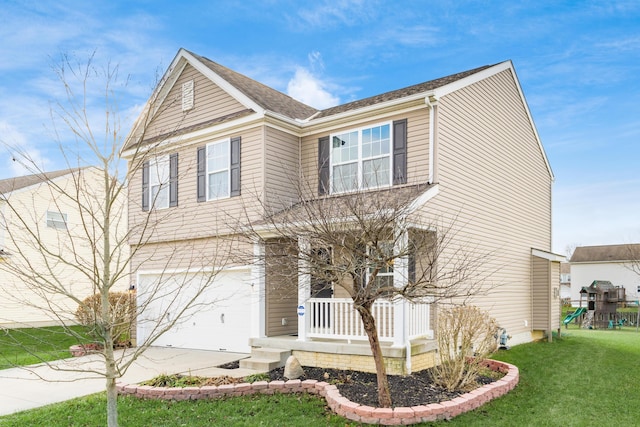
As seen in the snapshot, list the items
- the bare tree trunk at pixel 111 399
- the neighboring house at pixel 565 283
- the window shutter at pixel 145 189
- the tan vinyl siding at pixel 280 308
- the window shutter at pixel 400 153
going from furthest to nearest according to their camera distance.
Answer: the neighboring house at pixel 565 283 → the window shutter at pixel 145 189 → the tan vinyl siding at pixel 280 308 → the window shutter at pixel 400 153 → the bare tree trunk at pixel 111 399

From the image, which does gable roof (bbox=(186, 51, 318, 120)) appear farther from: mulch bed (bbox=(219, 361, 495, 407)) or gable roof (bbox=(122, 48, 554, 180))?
mulch bed (bbox=(219, 361, 495, 407))

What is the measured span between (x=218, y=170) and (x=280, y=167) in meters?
1.83

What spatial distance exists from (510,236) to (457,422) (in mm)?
9035

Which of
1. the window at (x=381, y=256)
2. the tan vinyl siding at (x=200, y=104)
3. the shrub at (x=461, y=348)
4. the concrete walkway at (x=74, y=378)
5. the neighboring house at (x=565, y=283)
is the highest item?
the tan vinyl siding at (x=200, y=104)

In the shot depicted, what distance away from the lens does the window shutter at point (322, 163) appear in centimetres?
1249

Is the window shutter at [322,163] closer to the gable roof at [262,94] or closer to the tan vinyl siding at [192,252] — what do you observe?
the gable roof at [262,94]

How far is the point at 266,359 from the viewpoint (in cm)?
1042

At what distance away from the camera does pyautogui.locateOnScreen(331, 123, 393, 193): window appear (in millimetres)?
11641

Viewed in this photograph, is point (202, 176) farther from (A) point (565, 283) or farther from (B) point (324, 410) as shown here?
(A) point (565, 283)

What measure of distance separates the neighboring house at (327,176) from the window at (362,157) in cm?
3

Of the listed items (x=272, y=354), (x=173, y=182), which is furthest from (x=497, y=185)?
(x=173, y=182)

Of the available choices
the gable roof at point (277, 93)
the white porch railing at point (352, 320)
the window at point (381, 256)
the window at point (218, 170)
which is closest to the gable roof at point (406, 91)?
the gable roof at point (277, 93)

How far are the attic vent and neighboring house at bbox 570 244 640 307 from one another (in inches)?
1524

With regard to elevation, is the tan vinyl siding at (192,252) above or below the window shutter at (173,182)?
below
